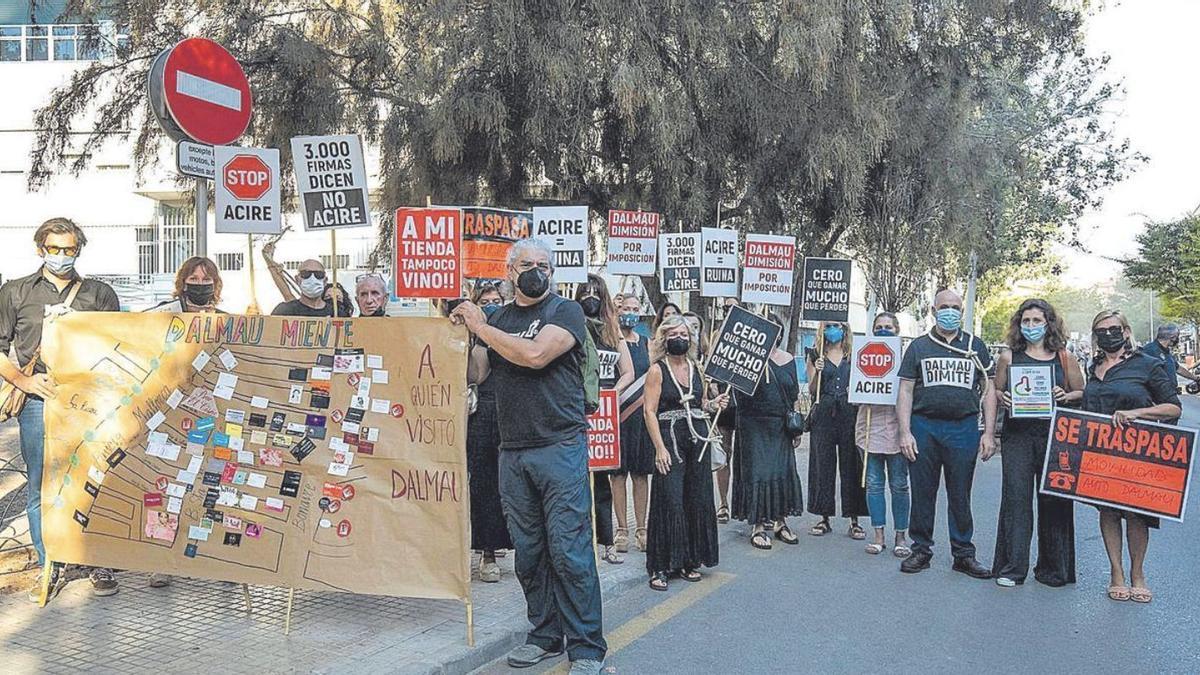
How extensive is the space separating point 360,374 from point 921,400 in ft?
13.8

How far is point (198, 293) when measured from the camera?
652 cm

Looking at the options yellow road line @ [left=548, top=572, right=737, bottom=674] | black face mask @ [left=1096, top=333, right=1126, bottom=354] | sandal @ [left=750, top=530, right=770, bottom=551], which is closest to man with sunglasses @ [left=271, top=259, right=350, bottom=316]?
yellow road line @ [left=548, top=572, right=737, bottom=674]

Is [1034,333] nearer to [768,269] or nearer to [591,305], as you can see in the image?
[591,305]

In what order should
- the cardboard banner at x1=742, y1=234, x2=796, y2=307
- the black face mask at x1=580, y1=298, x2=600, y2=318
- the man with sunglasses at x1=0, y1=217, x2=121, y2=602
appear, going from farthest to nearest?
the cardboard banner at x1=742, y1=234, x2=796, y2=307 → the black face mask at x1=580, y1=298, x2=600, y2=318 → the man with sunglasses at x1=0, y1=217, x2=121, y2=602

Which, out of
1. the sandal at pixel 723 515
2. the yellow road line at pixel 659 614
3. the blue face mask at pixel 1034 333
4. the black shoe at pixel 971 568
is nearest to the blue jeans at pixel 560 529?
the yellow road line at pixel 659 614

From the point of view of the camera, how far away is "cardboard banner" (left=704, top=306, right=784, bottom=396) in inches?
314

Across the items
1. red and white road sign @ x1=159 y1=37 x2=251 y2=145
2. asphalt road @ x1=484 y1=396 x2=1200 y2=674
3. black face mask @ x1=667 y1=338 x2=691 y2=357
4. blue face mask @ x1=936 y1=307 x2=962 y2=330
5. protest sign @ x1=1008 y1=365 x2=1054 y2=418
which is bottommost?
asphalt road @ x1=484 y1=396 x2=1200 y2=674

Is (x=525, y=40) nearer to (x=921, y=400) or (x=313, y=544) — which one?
(x=921, y=400)

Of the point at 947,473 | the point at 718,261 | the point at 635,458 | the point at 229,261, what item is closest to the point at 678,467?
the point at 635,458

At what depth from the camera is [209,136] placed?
258 inches

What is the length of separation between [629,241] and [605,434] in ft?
14.3

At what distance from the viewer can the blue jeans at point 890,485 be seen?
8242mm

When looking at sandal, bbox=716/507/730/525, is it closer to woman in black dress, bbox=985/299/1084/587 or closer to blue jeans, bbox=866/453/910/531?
blue jeans, bbox=866/453/910/531

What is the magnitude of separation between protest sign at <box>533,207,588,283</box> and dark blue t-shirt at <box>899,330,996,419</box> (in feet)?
11.7
